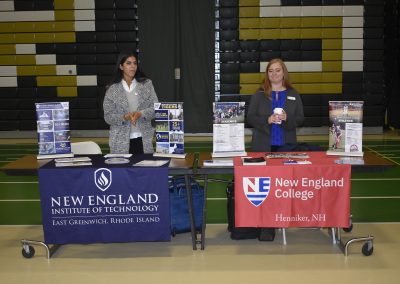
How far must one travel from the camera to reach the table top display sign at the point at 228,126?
4.10 metres

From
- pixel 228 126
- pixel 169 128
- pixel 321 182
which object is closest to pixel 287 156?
pixel 321 182

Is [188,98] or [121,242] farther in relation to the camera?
[188,98]

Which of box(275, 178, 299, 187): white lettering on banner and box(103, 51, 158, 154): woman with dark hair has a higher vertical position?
box(103, 51, 158, 154): woman with dark hair

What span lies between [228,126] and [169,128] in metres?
0.48

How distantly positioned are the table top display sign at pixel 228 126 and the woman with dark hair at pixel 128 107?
701 millimetres

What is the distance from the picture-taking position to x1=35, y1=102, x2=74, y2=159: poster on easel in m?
4.15

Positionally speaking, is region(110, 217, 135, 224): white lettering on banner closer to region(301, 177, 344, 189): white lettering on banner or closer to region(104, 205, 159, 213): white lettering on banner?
region(104, 205, 159, 213): white lettering on banner

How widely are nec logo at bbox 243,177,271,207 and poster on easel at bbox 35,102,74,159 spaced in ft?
5.05

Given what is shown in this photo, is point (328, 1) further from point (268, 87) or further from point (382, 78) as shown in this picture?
point (268, 87)

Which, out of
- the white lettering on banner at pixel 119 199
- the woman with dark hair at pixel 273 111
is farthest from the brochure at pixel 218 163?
the woman with dark hair at pixel 273 111

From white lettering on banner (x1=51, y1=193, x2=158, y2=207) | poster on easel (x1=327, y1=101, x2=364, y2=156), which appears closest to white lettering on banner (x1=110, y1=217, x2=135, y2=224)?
white lettering on banner (x1=51, y1=193, x2=158, y2=207)

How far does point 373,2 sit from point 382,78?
5.06ft

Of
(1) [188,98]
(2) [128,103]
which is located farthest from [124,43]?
(2) [128,103]

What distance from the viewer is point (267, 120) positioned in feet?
14.6
